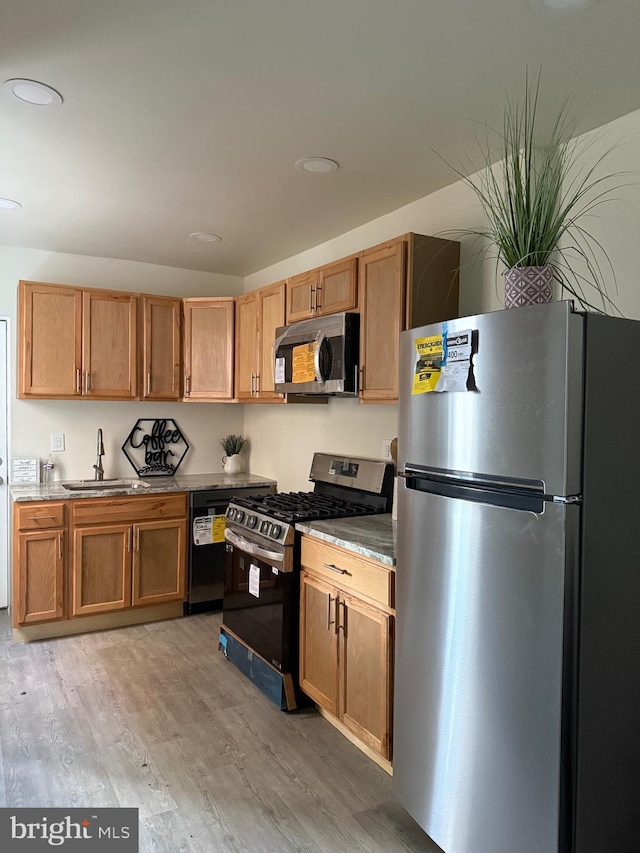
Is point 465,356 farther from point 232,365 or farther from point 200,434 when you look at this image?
point 200,434

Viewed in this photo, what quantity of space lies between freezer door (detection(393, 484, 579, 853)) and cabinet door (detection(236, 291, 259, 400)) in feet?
7.59

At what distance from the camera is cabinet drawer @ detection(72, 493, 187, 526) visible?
150 inches

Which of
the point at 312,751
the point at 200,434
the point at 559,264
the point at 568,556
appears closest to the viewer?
the point at 568,556

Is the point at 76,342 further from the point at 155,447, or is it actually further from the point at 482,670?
the point at 482,670

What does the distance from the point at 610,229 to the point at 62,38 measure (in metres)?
1.96

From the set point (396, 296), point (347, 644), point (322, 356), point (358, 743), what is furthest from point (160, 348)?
point (358, 743)

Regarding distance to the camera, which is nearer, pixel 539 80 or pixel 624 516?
pixel 624 516

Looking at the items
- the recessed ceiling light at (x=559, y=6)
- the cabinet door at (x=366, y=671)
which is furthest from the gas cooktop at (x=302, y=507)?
the recessed ceiling light at (x=559, y=6)

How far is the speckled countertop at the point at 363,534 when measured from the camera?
2363 millimetres

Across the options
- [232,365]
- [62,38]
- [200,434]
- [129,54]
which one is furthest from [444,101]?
[200,434]

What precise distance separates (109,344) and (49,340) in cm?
38

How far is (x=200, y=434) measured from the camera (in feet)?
16.1

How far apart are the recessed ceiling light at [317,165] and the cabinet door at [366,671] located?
191 centimetres

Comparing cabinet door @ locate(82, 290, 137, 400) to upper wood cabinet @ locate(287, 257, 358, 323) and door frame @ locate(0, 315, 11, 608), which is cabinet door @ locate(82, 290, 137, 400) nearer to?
door frame @ locate(0, 315, 11, 608)
